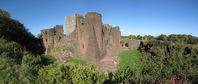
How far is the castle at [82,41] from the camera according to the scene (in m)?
38.4

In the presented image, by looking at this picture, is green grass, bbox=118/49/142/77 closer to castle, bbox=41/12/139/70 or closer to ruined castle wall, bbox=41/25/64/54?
castle, bbox=41/12/139/70

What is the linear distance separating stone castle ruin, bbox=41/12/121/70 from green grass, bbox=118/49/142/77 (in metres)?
1.19

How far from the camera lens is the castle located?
38.4 metres

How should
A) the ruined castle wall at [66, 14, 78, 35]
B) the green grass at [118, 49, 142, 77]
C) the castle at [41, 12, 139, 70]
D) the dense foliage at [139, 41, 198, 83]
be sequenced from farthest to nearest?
the green grass at [118, 49, 142, 77], the ruined castle wall at [66, 14, 78, 35], the castle at [41, 12, 139, 70], the dense foliage at [139, 41, 198, 83]

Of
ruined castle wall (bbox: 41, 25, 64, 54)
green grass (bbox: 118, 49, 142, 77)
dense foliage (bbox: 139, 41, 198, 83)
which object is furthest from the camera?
green grass (bbox: 118, 49, 142, 77)

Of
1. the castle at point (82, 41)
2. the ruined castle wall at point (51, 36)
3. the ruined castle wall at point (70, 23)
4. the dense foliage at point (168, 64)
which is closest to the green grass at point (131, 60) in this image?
the dense foliage at point (168, 64)

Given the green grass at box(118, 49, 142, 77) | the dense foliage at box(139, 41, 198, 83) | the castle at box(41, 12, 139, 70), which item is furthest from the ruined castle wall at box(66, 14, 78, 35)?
the dense foliage at box(139, 41, 198, 83)

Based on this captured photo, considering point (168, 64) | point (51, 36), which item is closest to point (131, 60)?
point (168, 64)

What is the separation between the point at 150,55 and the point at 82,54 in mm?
11803

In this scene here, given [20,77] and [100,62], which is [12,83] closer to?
[20,77]

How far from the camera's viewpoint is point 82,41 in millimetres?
39000

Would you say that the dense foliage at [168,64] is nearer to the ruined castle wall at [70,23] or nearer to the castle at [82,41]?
the castle at [82,41]

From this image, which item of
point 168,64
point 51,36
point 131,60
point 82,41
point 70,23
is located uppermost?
point 70,23

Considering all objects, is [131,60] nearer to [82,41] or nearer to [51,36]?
[82,41]
